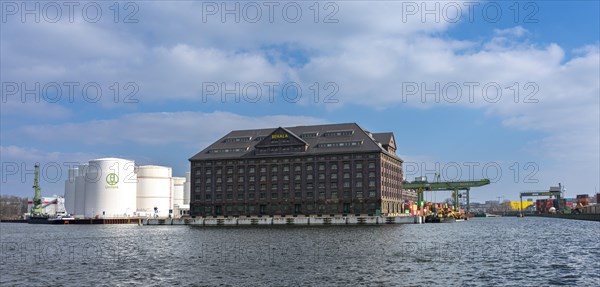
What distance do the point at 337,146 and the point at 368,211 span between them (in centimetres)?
2179

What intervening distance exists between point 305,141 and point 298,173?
10699 millimetres

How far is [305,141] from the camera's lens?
568ft

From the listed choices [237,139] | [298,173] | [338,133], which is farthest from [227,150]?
[338,133]

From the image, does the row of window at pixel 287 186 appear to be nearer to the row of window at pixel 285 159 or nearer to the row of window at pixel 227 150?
the row of window at pixel 285 159

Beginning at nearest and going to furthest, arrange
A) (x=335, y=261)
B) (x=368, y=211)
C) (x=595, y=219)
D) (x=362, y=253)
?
(x=335, y=261), (x=362, y=253), (x=368, y=211), (x=595, y=219)

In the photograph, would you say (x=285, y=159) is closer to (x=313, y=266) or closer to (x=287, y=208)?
(x=287, y=208)

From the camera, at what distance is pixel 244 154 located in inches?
6969

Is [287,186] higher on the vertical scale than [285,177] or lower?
lower

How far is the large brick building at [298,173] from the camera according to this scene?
532ft

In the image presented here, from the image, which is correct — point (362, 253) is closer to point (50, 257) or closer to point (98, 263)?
point (98, 263)

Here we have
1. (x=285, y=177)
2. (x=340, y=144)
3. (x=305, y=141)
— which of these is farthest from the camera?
(x=305, y=141)

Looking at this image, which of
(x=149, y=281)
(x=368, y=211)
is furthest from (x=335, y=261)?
(x=368, y=211)

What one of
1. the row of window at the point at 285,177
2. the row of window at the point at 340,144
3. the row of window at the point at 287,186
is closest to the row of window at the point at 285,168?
the row of window at the point at 285,177

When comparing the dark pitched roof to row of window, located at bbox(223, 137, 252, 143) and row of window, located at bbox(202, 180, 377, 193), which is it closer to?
row of window, located at bbox(223, 137, 252, 143)
